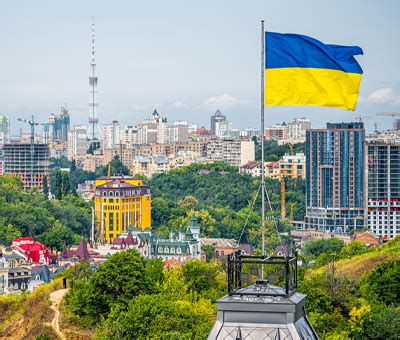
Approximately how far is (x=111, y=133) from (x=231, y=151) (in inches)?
1309

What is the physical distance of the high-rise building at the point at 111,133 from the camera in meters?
122

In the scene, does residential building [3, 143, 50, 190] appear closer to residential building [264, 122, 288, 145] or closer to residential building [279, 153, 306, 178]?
residential building [279, 153, 306, 178]

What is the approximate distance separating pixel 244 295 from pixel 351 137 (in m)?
58.9

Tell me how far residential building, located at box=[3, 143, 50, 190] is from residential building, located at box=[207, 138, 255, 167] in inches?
533

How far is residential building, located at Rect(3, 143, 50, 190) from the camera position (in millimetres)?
82750

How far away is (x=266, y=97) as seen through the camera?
798cm

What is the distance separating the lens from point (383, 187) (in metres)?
61.8

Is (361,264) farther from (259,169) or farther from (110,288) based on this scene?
(259,169)

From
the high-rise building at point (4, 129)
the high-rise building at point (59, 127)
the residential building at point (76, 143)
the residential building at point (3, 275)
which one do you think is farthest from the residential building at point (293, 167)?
the high-rise building at point (59, 127)

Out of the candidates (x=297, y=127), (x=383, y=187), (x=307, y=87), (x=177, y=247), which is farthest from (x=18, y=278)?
(x=297, y=127)

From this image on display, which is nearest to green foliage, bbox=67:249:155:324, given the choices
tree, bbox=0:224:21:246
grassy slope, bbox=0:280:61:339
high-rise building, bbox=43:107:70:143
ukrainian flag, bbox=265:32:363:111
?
grassy slope, bbox=0:280:61:339

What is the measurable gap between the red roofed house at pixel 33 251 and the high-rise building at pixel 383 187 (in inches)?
985

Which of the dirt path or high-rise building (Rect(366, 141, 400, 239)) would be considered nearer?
the dirt path

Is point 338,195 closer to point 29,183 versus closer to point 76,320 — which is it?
point 29,183
